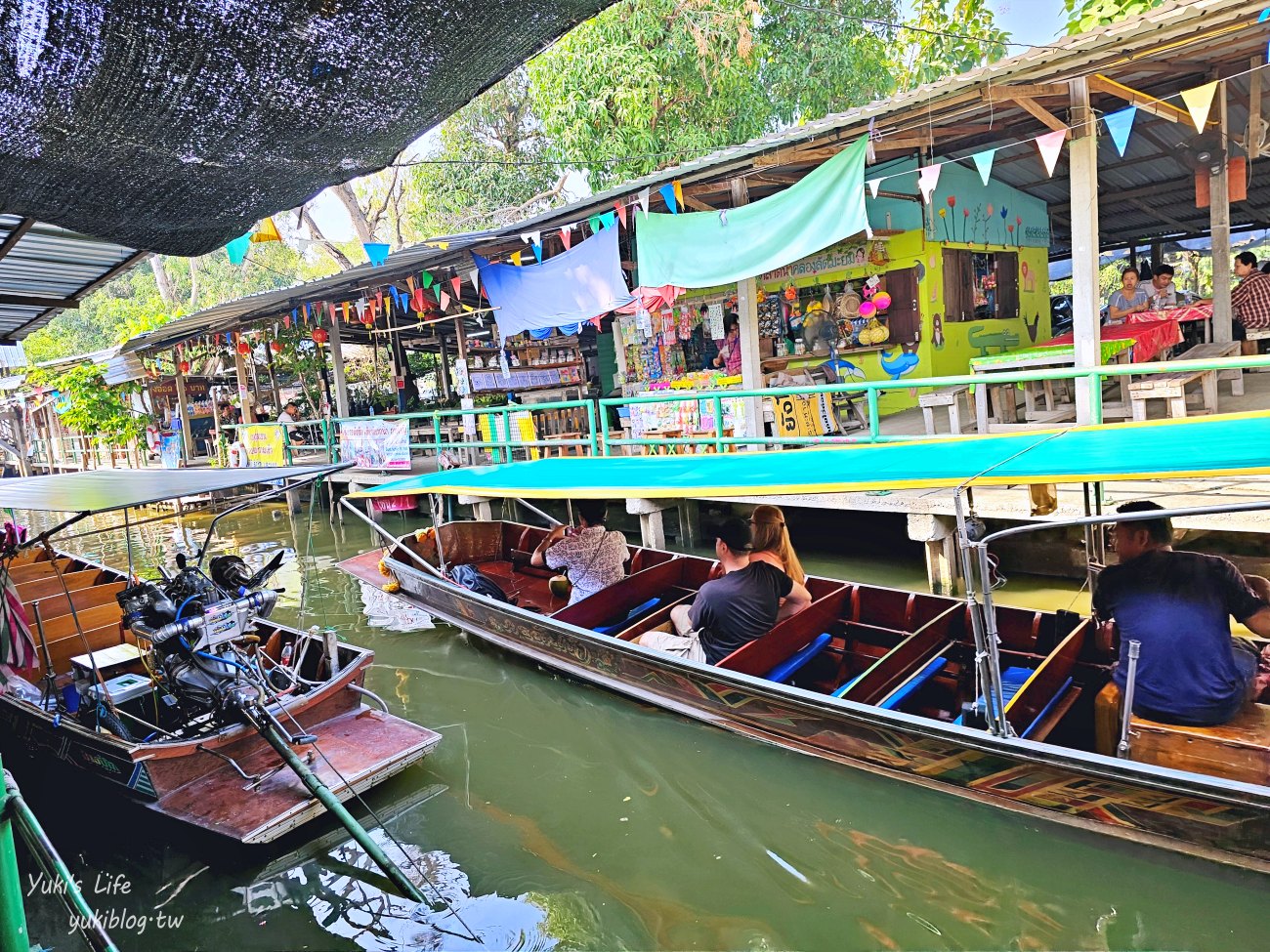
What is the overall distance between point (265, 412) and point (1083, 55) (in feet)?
64.8

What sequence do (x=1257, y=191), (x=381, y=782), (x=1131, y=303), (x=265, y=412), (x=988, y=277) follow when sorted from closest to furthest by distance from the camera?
(x=381, y=782), (x=1131, y=303), (x=988, y=277), (x=1257, y=191), (x=265, y=412)

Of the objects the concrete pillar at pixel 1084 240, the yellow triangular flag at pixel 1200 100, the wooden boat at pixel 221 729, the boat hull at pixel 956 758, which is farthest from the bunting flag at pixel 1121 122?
the wooden boat at pixel 221 729

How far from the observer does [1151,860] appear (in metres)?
3.82

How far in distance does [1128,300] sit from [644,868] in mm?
10146

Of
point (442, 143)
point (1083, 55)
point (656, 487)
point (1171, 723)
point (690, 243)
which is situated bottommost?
point (1171, 723)

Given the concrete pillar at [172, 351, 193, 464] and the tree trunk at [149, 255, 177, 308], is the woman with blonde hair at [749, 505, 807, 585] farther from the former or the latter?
the tree trunk at [149, 255, 177, 308]

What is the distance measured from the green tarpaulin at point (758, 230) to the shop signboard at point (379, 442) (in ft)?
17.5

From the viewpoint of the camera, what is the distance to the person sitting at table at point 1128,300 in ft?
34.4

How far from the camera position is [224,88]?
257 cm

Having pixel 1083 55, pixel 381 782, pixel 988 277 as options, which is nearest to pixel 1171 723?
pixel 381 782

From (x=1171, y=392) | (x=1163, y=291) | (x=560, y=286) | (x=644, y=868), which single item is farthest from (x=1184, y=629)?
(x=1163, y=291)

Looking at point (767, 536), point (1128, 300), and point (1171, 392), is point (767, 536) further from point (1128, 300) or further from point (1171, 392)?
point (1128, 300)

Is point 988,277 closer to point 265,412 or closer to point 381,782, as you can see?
point 381,782

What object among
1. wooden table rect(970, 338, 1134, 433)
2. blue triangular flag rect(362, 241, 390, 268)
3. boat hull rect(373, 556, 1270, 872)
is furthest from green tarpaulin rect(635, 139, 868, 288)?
boat hull rect(373, 556, 1270, 872)
